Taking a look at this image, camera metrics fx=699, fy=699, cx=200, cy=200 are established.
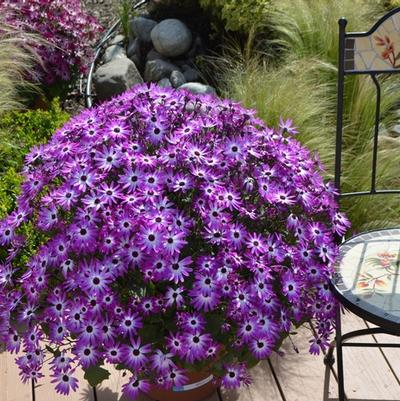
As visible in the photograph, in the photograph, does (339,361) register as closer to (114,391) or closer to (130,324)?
(130,324)

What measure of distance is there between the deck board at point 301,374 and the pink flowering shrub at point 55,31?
2.43 m

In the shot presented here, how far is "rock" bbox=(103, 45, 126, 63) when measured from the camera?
16.5 ft

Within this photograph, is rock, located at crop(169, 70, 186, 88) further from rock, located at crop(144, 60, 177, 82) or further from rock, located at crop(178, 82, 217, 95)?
rock, located at crop(178, 82, 217, 95)

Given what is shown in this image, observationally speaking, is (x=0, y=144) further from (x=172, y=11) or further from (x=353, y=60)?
(x=172, y=11)

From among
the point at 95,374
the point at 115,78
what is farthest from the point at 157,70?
the point at 95,374

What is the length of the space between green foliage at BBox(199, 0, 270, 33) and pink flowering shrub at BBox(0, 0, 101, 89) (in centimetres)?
92

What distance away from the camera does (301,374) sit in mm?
2455

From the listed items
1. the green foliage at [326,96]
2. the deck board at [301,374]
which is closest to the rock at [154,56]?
the green foliage at [326,96]

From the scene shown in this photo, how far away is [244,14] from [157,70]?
0.71 meters

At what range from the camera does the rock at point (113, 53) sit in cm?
502

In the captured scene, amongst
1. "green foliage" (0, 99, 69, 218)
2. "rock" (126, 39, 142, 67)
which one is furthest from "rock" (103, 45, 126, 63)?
"green foliage" (0, 99, 69, 218)

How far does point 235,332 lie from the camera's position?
1890 millimetres

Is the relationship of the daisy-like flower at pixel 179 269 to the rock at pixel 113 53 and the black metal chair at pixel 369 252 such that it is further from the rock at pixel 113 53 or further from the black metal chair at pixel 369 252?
the rock at pixel 113 53

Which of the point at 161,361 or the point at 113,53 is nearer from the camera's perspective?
the point at 161,361
